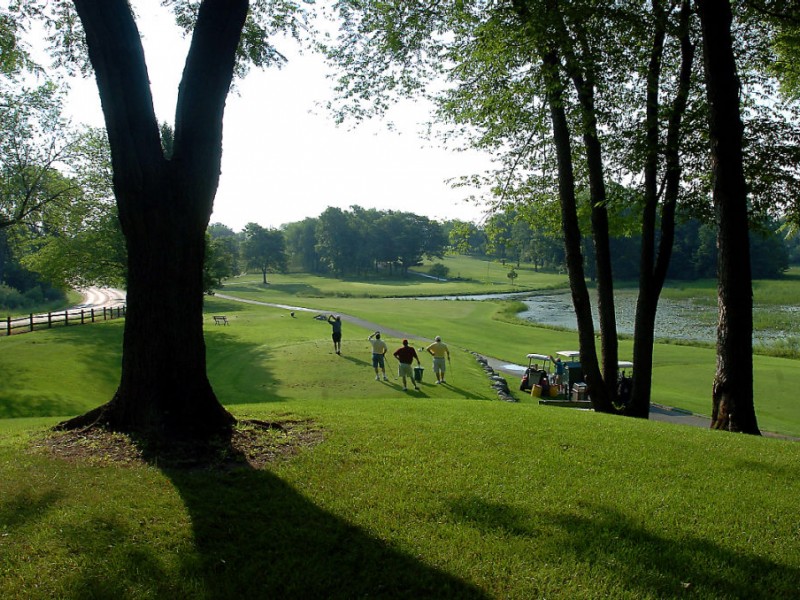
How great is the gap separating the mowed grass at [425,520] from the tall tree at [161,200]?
1105 mm

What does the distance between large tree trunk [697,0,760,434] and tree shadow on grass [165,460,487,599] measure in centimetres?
778

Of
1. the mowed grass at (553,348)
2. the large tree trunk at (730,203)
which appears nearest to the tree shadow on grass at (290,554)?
the large tree trunk at (730,203)

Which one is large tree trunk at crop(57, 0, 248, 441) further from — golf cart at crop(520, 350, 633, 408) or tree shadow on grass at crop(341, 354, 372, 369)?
tree shadow on grass at crop(341, 354, 372, 369)

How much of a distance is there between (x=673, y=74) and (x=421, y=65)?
6.11 m

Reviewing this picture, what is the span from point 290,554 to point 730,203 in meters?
8.82

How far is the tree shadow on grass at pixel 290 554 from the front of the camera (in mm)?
3736

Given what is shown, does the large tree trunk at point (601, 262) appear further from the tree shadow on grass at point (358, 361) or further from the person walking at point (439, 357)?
the tree shadow on grass at point (358, 361)

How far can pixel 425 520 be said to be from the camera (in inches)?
185

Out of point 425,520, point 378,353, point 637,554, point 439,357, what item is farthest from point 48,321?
point 637,554

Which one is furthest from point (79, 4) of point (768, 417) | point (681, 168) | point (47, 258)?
point (47, 258)

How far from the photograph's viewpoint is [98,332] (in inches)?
1209

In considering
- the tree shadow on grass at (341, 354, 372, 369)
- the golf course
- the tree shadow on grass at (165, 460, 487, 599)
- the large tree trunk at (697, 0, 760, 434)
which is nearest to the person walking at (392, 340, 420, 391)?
the tree shadow on grass at (341, 354, 372, 369)

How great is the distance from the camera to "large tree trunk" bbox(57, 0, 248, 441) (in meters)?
6.48

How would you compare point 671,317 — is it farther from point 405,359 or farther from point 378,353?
point 405,359
